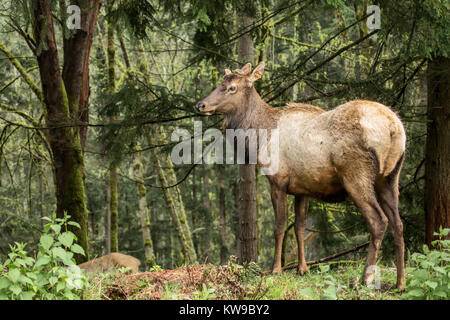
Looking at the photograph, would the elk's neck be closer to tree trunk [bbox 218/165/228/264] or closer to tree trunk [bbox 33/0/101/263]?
tree trunk [bbox 33/0/101/263]

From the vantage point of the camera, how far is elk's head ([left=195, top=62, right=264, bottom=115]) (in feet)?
22.2

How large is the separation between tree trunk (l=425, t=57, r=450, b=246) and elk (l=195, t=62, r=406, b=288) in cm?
237

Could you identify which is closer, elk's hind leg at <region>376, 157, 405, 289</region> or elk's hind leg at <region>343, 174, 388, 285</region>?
elk's hind leg at <region>343, 174, 388, 285</region>

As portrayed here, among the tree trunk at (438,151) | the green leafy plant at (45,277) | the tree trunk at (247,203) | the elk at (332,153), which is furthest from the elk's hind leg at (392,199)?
the tree trunk at (247,203)

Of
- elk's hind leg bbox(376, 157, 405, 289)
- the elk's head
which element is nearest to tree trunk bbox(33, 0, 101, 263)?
the elk's head

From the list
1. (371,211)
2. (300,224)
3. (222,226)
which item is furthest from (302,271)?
(222,226)

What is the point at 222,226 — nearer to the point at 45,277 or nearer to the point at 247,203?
the point at 247,203

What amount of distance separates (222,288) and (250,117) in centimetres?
277

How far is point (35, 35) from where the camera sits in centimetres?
925

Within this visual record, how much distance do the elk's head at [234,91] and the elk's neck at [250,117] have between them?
0.18ft

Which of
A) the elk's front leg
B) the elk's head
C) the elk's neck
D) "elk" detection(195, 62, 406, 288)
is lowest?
the elk's front leg

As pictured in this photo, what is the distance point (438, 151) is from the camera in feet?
26.4

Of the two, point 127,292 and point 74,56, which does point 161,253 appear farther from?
point 127,292

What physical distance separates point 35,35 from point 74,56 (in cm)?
114
